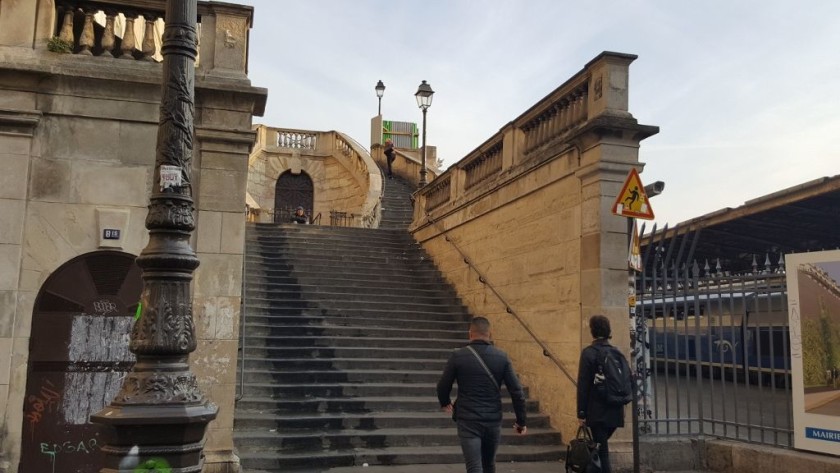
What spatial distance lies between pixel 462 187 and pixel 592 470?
8074 millimetres

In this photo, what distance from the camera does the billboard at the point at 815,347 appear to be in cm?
680

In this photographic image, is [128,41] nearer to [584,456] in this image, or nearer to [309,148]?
[584,456]

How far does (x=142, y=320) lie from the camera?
12.4 ft

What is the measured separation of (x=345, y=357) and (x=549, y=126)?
4551 mm

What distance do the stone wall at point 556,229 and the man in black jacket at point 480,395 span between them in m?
2.76

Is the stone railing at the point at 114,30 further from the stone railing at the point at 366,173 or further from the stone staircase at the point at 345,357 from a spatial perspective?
the stone railing at the point at 366,173

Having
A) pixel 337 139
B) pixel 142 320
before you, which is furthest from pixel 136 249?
pixel 337 139

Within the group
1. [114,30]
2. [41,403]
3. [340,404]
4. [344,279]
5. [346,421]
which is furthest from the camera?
[344,279]

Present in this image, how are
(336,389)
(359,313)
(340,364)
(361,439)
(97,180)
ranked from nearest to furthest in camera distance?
(97,180)
(361,439)
(336,389)
(340,364)
(359,313)

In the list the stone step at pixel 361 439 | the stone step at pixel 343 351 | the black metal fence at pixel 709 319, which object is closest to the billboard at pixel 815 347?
the black metal fence at pixel 709 319

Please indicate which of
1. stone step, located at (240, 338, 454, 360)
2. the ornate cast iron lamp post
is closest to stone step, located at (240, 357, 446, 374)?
stone step, located at (240, 338, 454, 360)

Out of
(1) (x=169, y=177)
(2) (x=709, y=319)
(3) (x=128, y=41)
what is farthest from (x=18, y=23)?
(2) (x=709, y=319)

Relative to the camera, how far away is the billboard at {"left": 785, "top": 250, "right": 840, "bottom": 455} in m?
6.80

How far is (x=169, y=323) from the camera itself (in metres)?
3.78
